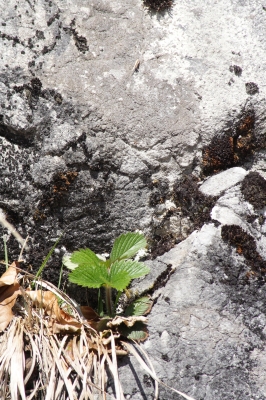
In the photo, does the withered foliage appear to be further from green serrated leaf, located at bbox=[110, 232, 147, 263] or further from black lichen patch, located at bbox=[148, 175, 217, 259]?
black lichen patch, located at bbox=[148, 175, 217, 259]

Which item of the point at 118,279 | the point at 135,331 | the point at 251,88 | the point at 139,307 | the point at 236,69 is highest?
the point at 236,69

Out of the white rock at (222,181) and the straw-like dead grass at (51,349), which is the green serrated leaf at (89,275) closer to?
the straw-like dead grass at (51,349)

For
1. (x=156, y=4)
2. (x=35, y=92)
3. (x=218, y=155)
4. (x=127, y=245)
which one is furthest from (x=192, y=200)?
(x=156, y=4)

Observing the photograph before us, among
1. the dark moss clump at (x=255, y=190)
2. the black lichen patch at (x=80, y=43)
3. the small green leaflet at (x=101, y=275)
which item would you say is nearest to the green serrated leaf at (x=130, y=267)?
the small green leaflet at (x=101, y=275)

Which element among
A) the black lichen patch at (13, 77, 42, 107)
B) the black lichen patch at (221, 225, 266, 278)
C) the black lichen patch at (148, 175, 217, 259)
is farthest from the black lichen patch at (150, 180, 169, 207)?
the black lichen patch at (13, 77, 42, 107)

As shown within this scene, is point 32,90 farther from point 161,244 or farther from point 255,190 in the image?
point 255,190

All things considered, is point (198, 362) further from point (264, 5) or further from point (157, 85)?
point (264, 5)
